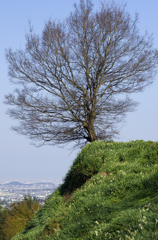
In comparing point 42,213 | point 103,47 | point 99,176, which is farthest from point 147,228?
point 103,47

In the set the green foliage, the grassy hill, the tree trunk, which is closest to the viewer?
the grassy hill

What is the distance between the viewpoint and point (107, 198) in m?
6.42

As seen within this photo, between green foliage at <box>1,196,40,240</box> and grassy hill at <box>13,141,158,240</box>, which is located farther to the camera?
green foliage at <box>1,196,40,240</box>

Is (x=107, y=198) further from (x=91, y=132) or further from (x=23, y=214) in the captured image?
(x=91, y=132)

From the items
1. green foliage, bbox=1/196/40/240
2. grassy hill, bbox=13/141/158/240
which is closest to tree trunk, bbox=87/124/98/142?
green foliage, bbox=1/196/40/240

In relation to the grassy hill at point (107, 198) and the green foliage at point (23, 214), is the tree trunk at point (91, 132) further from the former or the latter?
the grassy hill at point (107, 198)

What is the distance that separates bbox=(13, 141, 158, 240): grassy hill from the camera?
4474mm

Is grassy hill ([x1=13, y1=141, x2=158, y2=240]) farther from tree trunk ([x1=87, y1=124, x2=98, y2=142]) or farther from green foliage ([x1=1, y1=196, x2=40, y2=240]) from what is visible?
tree trunk ([x1=87, y1=124, x2=98, y2=142])

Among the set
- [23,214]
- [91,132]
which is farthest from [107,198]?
[91,132]

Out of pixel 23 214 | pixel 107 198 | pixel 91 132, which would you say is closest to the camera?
pixel 107 198

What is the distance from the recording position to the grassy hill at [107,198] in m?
4.47

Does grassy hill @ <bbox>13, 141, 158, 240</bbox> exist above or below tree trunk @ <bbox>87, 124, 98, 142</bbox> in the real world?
below

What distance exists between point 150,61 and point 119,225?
13.3 m

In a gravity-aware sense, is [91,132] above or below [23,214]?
above
